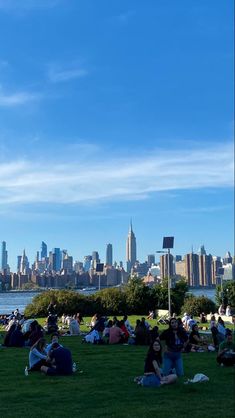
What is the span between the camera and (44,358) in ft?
42.1

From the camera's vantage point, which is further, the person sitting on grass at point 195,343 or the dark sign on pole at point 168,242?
the dark sign on pole at point 168,242

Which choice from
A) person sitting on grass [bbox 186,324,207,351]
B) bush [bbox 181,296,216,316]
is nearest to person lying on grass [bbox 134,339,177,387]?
person sitting on grass [bbox 186,324,207,351]

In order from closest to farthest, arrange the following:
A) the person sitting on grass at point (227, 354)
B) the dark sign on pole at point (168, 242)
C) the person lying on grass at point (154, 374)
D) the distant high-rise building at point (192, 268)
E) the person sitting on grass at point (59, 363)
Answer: the person lying on grass at point (154, 374) < the person sitting on grass at point (59, 363) < the person sitting on grass at point (227, 354) < the dark sign on pole at point (168, 242) < the distant high-rise building at point (192, 268)

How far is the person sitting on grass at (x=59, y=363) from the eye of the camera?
40.7 ft

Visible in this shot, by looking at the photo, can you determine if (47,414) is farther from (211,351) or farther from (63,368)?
(211,351)

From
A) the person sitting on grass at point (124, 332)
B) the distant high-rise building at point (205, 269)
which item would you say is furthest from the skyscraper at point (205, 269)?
the person sitting on grass at point (124, 332)

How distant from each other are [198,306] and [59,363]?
1130 inches

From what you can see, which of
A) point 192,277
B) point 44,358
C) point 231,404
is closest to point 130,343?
point 44,358

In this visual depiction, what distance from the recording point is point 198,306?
40000 mm

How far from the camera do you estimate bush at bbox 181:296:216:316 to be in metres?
40.0

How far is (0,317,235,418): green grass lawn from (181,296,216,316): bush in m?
25.5

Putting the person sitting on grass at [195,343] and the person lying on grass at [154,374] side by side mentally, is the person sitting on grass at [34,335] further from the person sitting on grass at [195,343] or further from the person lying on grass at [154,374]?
the person lying on grass at [154,374]

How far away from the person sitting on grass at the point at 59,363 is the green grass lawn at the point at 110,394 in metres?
0.18

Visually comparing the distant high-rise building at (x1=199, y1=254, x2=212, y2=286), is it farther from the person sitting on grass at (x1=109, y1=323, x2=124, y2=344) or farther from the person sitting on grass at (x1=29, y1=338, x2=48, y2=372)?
the person sitting on grass at (x1=29, y1=338, x2=48, y2=372)
